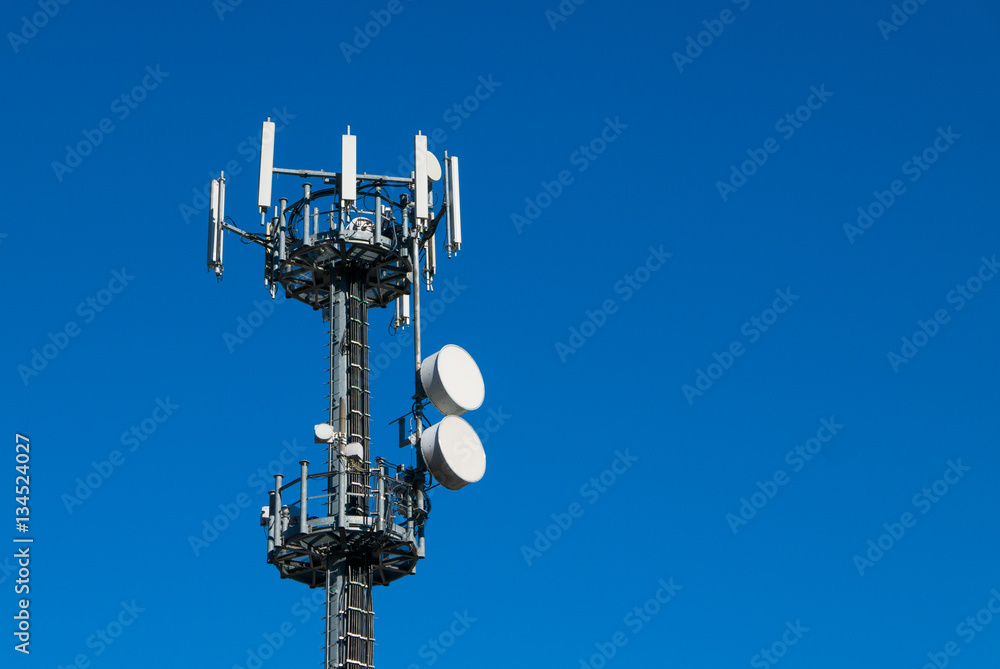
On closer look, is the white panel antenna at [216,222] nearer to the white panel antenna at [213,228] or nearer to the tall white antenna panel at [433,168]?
the white panel antenna at [213,228]

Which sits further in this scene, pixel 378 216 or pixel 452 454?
pixel 378 216

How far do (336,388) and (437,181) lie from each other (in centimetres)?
689

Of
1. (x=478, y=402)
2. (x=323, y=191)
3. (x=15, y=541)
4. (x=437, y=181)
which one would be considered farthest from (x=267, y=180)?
(x=15, y=541)

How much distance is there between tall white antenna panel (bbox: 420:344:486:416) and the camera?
4662 centimetres

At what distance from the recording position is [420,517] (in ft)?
151

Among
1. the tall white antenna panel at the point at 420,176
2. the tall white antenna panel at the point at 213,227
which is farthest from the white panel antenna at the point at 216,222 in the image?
the tall white antenna panel at the point at 420,176

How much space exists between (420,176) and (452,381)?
19.7ft

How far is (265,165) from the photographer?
48.6 meters

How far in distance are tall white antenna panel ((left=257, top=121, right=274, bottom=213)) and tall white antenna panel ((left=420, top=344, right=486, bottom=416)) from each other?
19.7ft

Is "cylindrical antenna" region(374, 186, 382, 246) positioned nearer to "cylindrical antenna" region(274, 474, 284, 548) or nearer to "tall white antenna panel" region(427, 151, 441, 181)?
"tall white antenna panel" region(427, 151, 441, 181)

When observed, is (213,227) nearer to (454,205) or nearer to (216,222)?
(216,222)

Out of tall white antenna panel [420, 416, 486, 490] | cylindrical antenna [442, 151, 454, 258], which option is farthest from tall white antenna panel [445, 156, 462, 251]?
tall white antenna panel [420, 416, 486, 490]

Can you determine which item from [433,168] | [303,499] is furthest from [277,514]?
[433,168]

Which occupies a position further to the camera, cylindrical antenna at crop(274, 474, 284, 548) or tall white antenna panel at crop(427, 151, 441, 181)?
tall white antenna panel at crop(427, 151, 441, 181)
